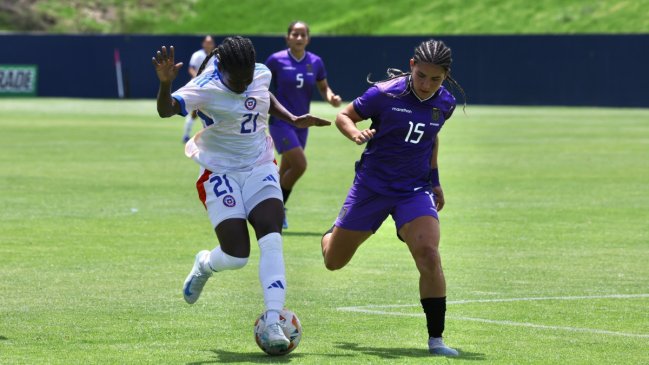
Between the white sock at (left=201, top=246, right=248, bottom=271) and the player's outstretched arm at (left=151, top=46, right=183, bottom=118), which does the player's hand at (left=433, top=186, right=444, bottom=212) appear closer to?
the white sock at (left=201, top=246, right=248, bottom=271)

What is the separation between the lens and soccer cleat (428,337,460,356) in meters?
8.25

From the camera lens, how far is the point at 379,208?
9000 mm

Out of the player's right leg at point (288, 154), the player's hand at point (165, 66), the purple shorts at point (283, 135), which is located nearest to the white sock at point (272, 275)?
the player's hand at point (165, 66)

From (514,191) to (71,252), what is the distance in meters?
8.57

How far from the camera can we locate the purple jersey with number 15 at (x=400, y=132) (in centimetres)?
891

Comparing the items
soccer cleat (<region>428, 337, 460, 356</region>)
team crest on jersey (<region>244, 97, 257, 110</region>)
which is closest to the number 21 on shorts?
team crest on jersey (<region>244, 97, 257, 110</region>)

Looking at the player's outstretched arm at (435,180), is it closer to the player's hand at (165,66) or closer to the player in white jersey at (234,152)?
the player in white jersey at (234,152)

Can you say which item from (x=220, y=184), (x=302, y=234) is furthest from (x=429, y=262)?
(x=302, y=234)

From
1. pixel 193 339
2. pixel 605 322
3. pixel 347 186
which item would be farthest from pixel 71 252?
pixel 347 186

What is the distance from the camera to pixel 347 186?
68.4ft

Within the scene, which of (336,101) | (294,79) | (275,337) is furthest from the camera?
(294,79)

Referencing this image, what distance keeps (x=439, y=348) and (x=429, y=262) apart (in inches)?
21.5

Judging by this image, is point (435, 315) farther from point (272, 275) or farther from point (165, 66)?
point (165, 66)

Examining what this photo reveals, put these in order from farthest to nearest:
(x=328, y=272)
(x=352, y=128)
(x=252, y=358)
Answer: (x=328, y=272)
(x=352, y=128)
(x=252, y=358)
